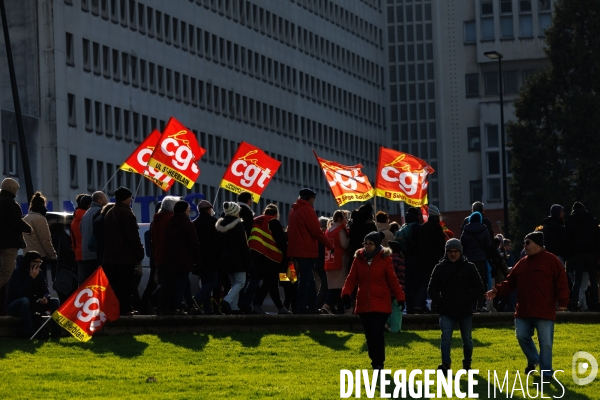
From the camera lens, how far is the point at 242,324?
2577 centimetres

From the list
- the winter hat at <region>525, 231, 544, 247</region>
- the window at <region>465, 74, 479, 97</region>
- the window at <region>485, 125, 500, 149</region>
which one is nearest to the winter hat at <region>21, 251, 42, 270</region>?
the winter hat at <region>525, 231, 544, 247</region>

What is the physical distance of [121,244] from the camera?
80.6 feet

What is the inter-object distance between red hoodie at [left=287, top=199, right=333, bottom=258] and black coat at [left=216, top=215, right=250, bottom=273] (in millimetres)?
953

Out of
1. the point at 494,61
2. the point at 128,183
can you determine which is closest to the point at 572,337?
the point at 128,183

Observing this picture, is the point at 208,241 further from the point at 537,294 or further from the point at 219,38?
the point at 219,38

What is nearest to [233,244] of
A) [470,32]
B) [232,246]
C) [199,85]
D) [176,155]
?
[232,246]

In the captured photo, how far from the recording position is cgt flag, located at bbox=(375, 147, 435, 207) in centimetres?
3803

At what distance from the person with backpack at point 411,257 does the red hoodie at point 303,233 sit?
7.49 feet

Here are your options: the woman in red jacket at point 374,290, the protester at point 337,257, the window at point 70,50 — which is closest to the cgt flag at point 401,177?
the protester at point 337,257

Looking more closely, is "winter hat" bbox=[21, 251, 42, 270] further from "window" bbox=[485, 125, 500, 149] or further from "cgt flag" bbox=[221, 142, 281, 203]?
"window" bbox=[485, 125, 500, 149]

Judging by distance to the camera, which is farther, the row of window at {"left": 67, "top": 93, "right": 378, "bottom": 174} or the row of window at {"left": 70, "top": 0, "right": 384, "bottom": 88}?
the row of window at {"left": 70, "top": 0, "right": 384, "bottom": 88}

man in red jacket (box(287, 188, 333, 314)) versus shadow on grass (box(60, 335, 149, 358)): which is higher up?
man in red jacket (box(287, 188, 333, 314))

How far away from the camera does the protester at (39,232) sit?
2480cm

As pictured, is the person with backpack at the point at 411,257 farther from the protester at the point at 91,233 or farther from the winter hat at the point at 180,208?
the protester at the point at 91,233
